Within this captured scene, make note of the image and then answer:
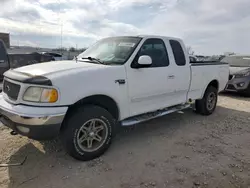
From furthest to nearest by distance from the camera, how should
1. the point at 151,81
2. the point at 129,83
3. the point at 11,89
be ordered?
the point at 151,81
the point at 129,83
the point at 11,89

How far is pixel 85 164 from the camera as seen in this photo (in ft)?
11.5

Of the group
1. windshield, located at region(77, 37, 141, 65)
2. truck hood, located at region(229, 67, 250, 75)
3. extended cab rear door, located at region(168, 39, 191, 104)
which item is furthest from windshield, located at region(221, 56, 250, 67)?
windshield, located at region(77, 37, 141, 65)

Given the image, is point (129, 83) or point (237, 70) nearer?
point (129, 83)

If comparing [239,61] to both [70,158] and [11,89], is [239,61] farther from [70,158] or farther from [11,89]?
[11,89]

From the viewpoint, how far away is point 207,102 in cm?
628

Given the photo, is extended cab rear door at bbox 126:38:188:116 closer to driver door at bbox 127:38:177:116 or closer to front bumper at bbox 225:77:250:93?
driver door at bbox 127:38:177:116

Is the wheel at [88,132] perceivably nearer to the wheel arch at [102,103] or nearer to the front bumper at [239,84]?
the wheel arch at [102,103]

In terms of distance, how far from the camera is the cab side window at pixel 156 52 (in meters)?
4.41

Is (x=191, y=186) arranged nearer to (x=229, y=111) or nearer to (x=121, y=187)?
(x=121, y=187)

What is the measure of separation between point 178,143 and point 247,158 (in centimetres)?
117

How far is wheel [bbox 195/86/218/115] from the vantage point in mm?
6219

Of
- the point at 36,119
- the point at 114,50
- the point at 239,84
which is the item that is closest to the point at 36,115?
the point at 36,119

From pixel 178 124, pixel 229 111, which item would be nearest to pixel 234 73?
pixel 229 111

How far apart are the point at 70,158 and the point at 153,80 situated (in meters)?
2.01
